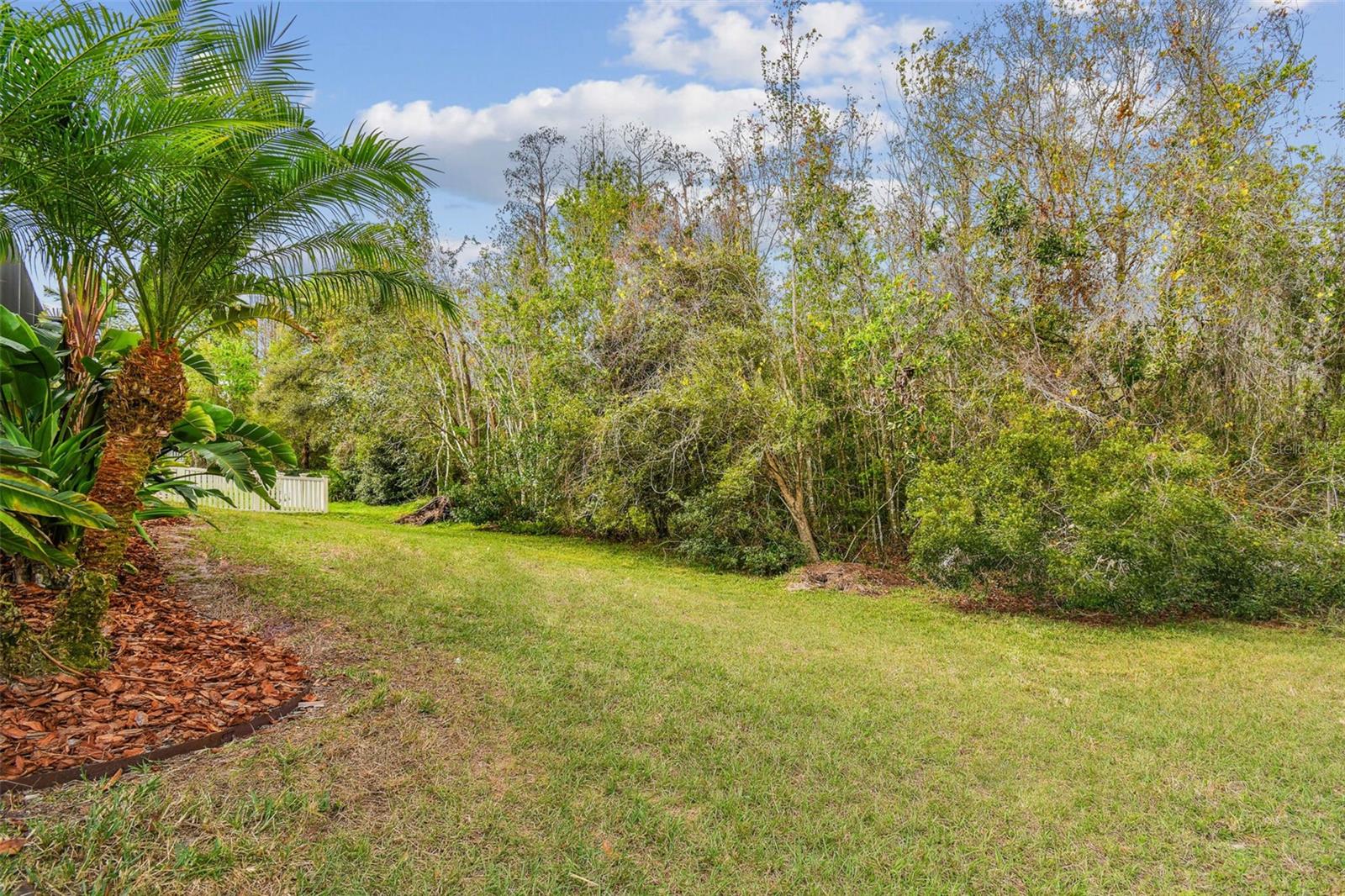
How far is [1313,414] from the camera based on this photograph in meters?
7.46

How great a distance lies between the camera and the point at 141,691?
11.1 ft

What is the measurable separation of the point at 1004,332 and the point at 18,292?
12.7m

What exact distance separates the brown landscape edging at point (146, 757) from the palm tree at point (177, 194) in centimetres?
97

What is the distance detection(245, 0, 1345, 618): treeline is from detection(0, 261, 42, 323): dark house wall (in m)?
6.98

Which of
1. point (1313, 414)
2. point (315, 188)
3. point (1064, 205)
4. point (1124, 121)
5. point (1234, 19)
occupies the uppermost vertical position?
point (1234, 19)

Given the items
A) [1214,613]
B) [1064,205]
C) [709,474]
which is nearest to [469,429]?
[709,474]

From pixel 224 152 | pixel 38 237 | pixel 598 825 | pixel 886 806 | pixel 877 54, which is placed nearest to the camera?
pixel 598 825

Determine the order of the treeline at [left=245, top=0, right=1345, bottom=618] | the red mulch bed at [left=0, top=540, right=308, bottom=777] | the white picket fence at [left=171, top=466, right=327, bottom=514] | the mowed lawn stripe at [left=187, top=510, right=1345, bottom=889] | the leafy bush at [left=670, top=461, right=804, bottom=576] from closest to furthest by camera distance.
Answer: the mowed lawn stripe at [left=187, top=510, right=1345, bottom=889] < the red mulch bed at [left=0, top=540, right=308, bottom=777] < the treeline at [left=245, top=0, right=1345, bottom=618] < the leafy bush at [left=670, top=461, right=804, bottom=576] < the white picket fence at [left=171, top=466, right=327, bottom=514]

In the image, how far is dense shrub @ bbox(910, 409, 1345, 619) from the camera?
6.39 meters

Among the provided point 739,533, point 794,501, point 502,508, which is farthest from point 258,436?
point 502,508

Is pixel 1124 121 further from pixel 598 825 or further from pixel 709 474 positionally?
pixel 598 825

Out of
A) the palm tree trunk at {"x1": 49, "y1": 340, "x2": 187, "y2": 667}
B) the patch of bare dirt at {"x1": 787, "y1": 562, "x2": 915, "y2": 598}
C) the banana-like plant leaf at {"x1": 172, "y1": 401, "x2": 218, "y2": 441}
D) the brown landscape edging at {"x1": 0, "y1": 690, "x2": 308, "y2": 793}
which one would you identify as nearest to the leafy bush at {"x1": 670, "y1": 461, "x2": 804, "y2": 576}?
the patch of bare dirt at {"x1": 787, "y1": 562, "x2": 915, "y2": 598}

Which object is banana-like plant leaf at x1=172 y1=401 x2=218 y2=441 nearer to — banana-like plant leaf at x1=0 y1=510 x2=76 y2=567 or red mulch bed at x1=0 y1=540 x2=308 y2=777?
red mulch bed at x1=0 y1=540 x2=308 y2=777

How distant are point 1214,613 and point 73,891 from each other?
916cm
